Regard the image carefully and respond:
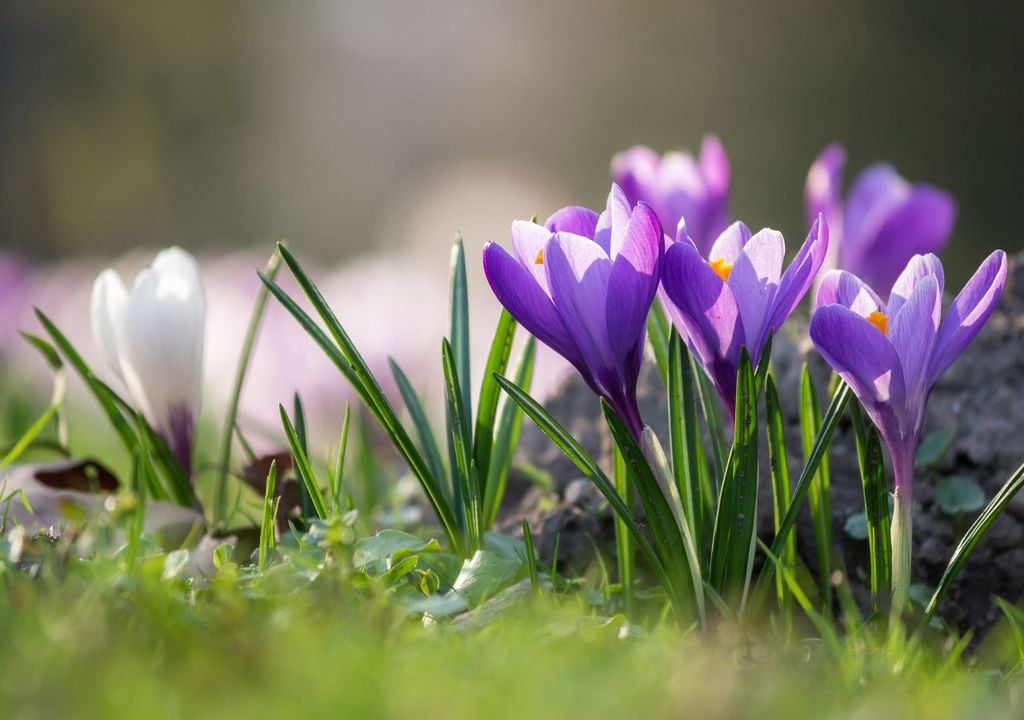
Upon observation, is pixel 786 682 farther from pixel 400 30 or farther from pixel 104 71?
pixel 400 30

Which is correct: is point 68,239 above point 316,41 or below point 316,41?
below

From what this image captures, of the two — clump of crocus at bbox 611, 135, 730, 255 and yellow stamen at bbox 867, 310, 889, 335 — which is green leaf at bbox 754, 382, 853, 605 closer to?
yellow stamen at bbox 867, 310, 889, 335

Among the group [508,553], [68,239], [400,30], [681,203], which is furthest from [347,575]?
[400,30]

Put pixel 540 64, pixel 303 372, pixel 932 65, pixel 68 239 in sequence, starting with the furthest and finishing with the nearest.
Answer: pixel 540 64 → pixel 932 65 → pixel 68 239 → pixel 303 372

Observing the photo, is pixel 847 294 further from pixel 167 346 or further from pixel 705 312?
pixel 167 346

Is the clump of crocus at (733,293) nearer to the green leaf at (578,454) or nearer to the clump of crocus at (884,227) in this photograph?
the green leaf at (578,454)

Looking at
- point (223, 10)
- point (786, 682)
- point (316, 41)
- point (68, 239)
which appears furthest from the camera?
point (316, 41)

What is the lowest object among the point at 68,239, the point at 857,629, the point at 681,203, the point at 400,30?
the point at 68,239

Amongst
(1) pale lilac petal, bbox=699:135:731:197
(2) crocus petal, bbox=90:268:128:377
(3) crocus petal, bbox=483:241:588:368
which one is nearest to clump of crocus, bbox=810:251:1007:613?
A: (3) crocus petal, bbox=483:241:588:368
